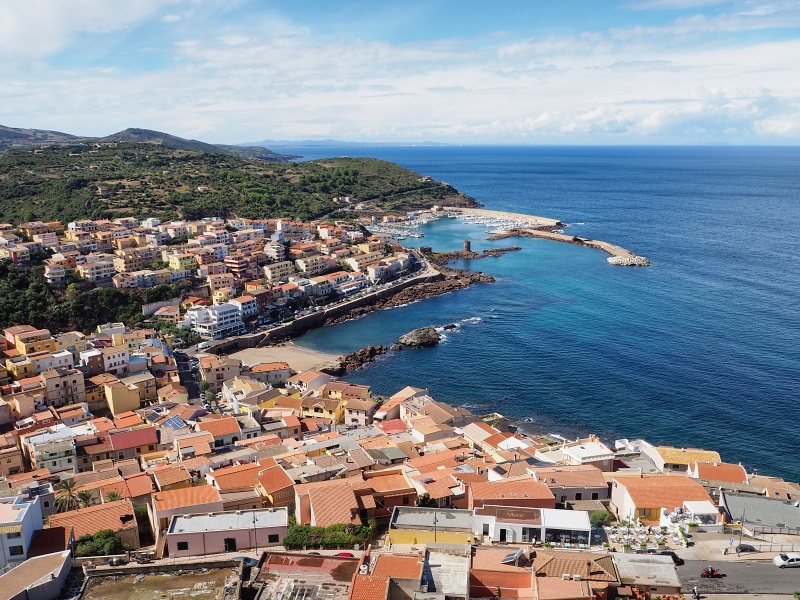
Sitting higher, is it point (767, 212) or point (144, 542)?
point (767, 212)

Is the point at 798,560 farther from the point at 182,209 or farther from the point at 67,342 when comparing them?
the point at 182,209

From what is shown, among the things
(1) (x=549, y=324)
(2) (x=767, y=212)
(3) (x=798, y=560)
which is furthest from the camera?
(2) (x=767, y=212)

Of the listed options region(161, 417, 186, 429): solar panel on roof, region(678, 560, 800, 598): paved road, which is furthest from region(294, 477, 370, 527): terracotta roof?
region(161, 417, 186, 429): solar panel on roof

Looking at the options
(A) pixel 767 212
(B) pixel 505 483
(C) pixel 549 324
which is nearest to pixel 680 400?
(C) pixel 549 324

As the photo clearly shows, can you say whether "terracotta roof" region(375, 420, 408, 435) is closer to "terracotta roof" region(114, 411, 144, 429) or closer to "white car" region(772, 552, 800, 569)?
"terracotta roof" region(114, 411, 144, 429)

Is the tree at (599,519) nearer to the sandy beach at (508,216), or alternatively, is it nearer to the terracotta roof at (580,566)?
the terracotta roof at (580,566)

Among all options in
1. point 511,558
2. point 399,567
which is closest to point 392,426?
point 511,558
